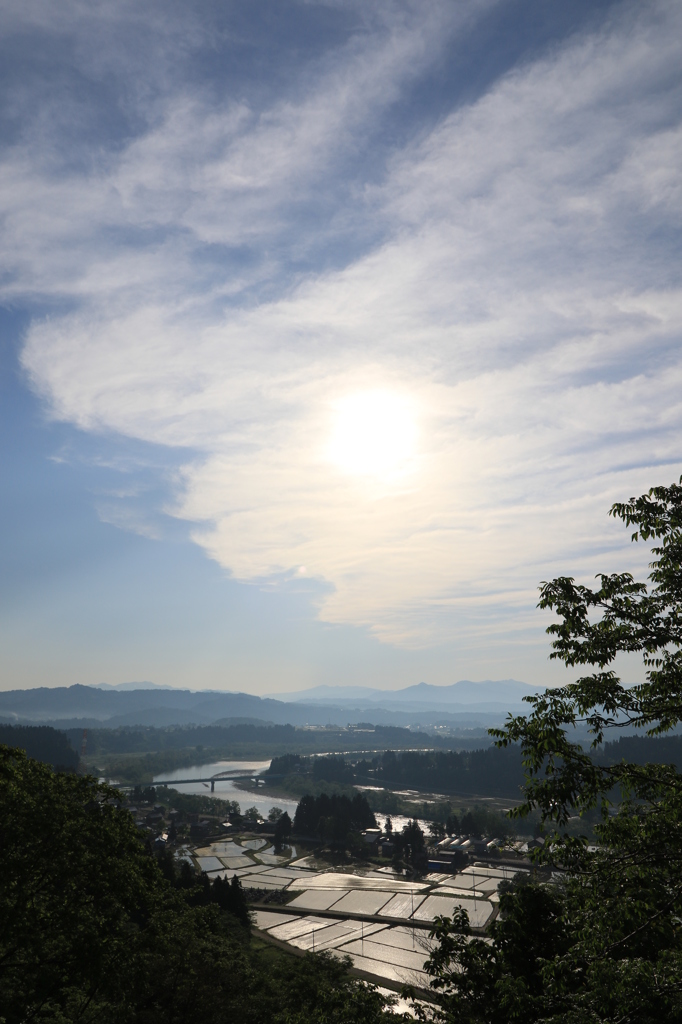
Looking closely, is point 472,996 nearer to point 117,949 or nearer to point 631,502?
point 117,949

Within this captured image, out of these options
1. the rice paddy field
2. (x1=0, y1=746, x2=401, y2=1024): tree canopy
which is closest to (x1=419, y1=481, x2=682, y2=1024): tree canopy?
(x1=0, y1=746, x2=401, y2=1024): tree canopy

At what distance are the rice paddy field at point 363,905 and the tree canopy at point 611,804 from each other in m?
37.9

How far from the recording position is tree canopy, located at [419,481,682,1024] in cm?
850

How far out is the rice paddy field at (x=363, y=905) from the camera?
54.8m

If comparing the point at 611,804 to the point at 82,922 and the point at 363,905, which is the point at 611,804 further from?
the point at 363,905

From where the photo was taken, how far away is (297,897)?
75.4 meters

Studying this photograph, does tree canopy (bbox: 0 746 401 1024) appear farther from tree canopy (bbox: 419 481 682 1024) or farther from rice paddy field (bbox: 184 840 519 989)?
rice paddy field (bbox: 184 840 519 989)

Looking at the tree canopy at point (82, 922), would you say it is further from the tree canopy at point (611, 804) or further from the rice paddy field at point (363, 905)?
the rice paddy field at point (363, 905)

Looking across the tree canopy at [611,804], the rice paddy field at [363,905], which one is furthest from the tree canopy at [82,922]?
the rice paddy field at [363,905]

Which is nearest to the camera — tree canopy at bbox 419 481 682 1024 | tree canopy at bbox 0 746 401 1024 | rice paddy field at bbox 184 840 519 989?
tree canopy at bbox 419 481 682 1024

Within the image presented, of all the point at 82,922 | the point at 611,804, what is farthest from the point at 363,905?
the point at 611,804

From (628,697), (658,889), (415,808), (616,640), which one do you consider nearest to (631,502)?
(616,640)

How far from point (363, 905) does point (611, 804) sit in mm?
74796

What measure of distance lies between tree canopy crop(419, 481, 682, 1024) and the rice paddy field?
3792 centimetres
